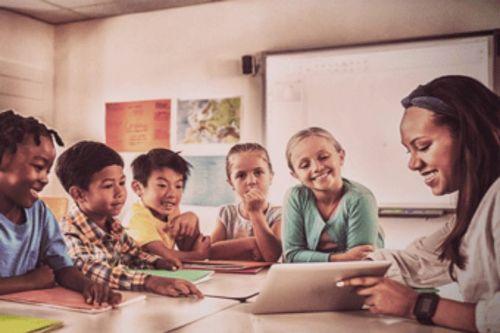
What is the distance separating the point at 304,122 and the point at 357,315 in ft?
3.48

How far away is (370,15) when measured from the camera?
2.25m

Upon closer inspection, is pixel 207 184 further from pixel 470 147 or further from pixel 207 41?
pixel 470 147

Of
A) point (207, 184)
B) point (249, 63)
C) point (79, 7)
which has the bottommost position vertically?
point (207, 184)

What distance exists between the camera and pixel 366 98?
7.25 ft

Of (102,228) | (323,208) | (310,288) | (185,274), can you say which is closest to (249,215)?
(323,208)

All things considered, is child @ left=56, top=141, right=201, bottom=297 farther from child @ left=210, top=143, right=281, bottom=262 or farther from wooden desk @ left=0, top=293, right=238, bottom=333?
child @ left=210, top=143, right=281, bottom=262

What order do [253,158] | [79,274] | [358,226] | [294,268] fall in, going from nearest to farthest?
[294,268] < [79,274] < [358,226] < [253,158]

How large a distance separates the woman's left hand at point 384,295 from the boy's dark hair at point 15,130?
3.45 feet

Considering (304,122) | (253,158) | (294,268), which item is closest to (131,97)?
(253,158)

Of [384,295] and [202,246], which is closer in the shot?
[384,295]

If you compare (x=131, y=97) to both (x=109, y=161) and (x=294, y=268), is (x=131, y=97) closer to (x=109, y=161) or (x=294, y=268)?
(x=109, y=161)

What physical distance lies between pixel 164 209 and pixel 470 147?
4.43 ft

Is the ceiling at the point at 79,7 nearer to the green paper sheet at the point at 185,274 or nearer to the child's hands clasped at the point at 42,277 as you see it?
the green paper sheet at the point at 185,274

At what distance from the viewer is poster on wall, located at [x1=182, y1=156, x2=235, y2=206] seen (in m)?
2.52
